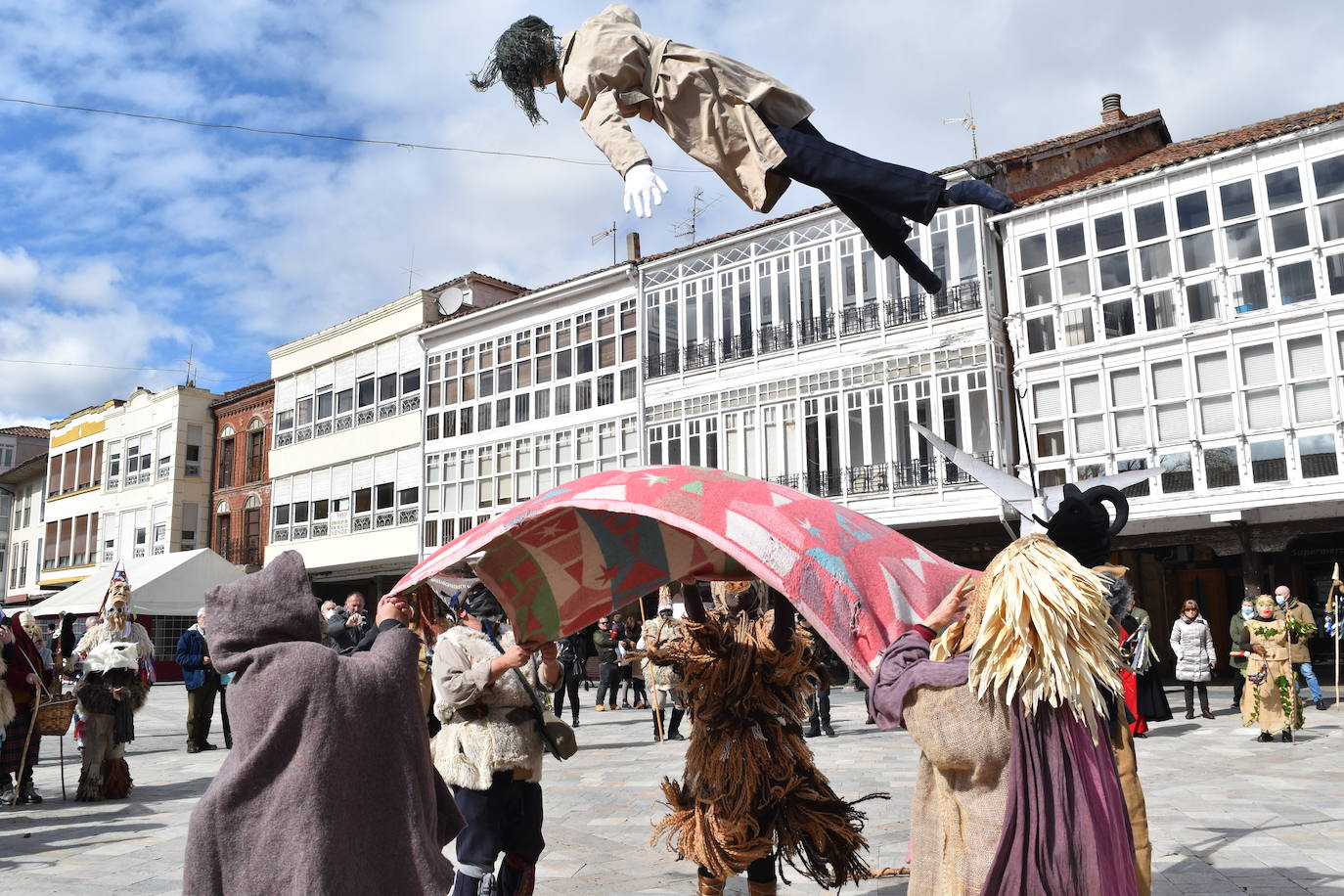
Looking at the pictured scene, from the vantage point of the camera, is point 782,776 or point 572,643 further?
point 572,643

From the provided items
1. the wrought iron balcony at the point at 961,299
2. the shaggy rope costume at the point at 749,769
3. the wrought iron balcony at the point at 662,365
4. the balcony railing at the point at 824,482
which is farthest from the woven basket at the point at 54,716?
the wrought iron balcony at the point at 662,365

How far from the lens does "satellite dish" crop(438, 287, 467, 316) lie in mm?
34406

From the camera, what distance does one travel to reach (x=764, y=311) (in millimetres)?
25406

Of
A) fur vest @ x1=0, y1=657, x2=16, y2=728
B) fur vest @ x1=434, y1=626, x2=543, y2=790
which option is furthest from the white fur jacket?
fur vest @ x1=0, y1=657, x2=16, y2=728

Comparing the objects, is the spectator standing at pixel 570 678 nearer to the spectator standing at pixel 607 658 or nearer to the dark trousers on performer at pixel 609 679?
the spectator standing at pixel 607 658

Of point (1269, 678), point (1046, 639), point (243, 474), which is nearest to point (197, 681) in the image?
point (1046, 639)

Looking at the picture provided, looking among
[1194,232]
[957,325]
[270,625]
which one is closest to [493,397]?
[957,325]

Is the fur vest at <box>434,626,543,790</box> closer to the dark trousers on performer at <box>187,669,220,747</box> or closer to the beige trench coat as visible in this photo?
the beige trench coat

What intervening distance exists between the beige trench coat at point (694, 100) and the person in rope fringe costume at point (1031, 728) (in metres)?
1.58

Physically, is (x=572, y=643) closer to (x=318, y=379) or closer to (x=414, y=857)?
(x=414, y=857)

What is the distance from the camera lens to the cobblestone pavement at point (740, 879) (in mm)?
6582

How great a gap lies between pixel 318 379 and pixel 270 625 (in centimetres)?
3650

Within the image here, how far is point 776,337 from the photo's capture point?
25062 millimetres

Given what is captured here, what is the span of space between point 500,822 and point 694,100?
3.46 meters
